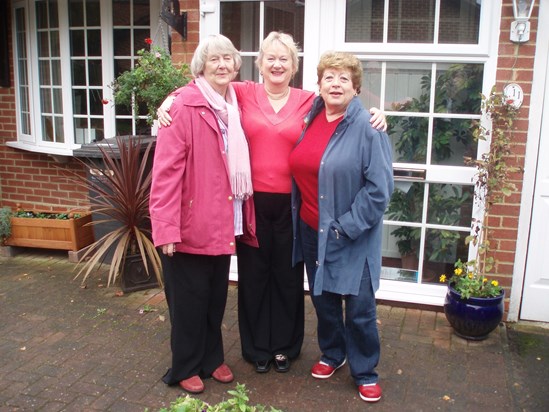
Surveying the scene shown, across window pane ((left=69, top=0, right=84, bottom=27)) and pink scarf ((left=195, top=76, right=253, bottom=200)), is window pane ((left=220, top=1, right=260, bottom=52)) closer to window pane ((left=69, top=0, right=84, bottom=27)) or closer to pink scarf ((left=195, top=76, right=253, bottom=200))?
pink scarf ((left=195, top=76, right=253, bottom=200))

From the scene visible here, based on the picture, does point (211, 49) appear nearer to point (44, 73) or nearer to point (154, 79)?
point (154, 79)

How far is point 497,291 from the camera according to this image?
382 centimetres

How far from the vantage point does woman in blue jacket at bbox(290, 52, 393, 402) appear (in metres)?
2.80

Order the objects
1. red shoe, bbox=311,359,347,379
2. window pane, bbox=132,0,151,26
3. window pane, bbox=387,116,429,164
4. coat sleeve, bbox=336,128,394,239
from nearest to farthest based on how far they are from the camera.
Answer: coat sleeve, bbox=336,128,394,239
red shoe, bbox=311,359,347,379
window pane, bbox=387,116,429,164
window pane, bbox=132,0,151,26

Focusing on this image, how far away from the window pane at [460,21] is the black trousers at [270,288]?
1840 millimetres

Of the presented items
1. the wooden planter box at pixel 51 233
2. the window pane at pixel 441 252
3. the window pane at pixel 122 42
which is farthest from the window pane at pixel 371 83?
the wooden planter box at pixel 51 233

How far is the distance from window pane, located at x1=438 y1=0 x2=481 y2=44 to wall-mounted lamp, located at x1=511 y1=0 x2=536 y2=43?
26cm

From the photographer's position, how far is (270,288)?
3334 mm

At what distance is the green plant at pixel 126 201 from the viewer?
174 inches

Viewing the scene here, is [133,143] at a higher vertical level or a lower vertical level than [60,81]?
lower

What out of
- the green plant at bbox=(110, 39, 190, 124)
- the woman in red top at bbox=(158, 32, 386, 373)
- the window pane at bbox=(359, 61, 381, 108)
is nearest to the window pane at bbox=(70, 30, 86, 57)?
the green plant at bbox=(110, 39, 190, 124)

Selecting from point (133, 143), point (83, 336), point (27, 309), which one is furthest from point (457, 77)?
point (27, 309)

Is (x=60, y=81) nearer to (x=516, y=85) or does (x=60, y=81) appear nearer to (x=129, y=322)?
(x=129, y=322)

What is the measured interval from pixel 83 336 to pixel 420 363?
2.23 metres
